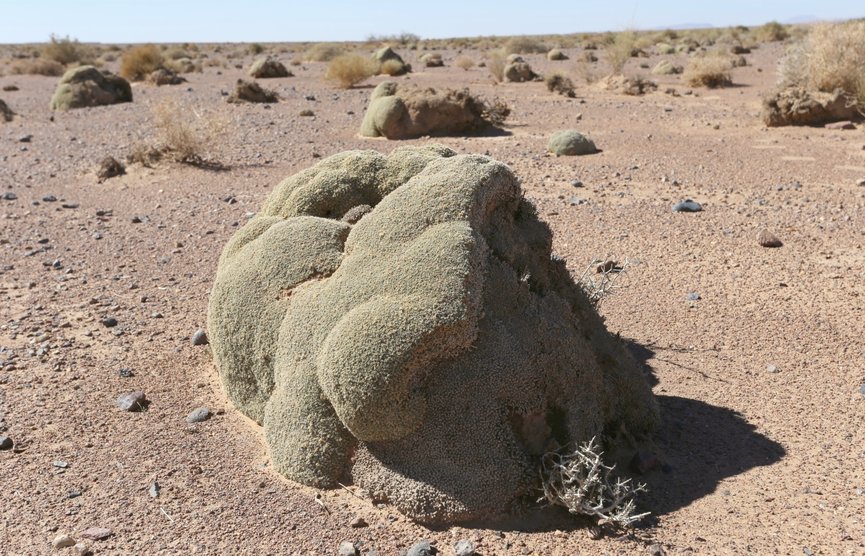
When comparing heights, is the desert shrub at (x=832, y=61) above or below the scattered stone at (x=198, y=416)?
above

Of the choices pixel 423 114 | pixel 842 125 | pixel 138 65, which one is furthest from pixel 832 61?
pixel 138 65

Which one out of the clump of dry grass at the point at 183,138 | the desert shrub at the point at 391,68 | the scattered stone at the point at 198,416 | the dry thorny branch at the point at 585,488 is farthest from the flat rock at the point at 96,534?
the desert shrub at the point at 391,68

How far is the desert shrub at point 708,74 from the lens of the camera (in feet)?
61.2

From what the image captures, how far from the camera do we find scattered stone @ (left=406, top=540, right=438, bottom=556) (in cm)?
332

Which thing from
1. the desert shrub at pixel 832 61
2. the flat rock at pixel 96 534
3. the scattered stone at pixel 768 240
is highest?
the desert shrub at pixel 832 61

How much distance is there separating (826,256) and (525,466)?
4.56 metres

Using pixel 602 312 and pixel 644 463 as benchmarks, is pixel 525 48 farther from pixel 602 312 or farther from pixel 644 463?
pixel 644 463

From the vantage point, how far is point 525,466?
11.7ft

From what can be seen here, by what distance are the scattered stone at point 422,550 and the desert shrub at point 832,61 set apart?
12.2 metres

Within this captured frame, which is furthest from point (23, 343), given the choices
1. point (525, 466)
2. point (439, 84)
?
point (439, 84)

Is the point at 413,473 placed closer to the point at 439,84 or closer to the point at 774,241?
the point at 774,241

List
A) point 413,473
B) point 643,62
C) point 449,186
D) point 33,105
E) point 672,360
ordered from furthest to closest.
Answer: point 643,62 < point 33,105 < point 672,360 < point 449,186 < point 413,473

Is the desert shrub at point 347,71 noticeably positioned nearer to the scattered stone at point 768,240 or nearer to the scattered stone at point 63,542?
the scattered stone at point 768,240

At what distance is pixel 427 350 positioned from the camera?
3.49 meters
